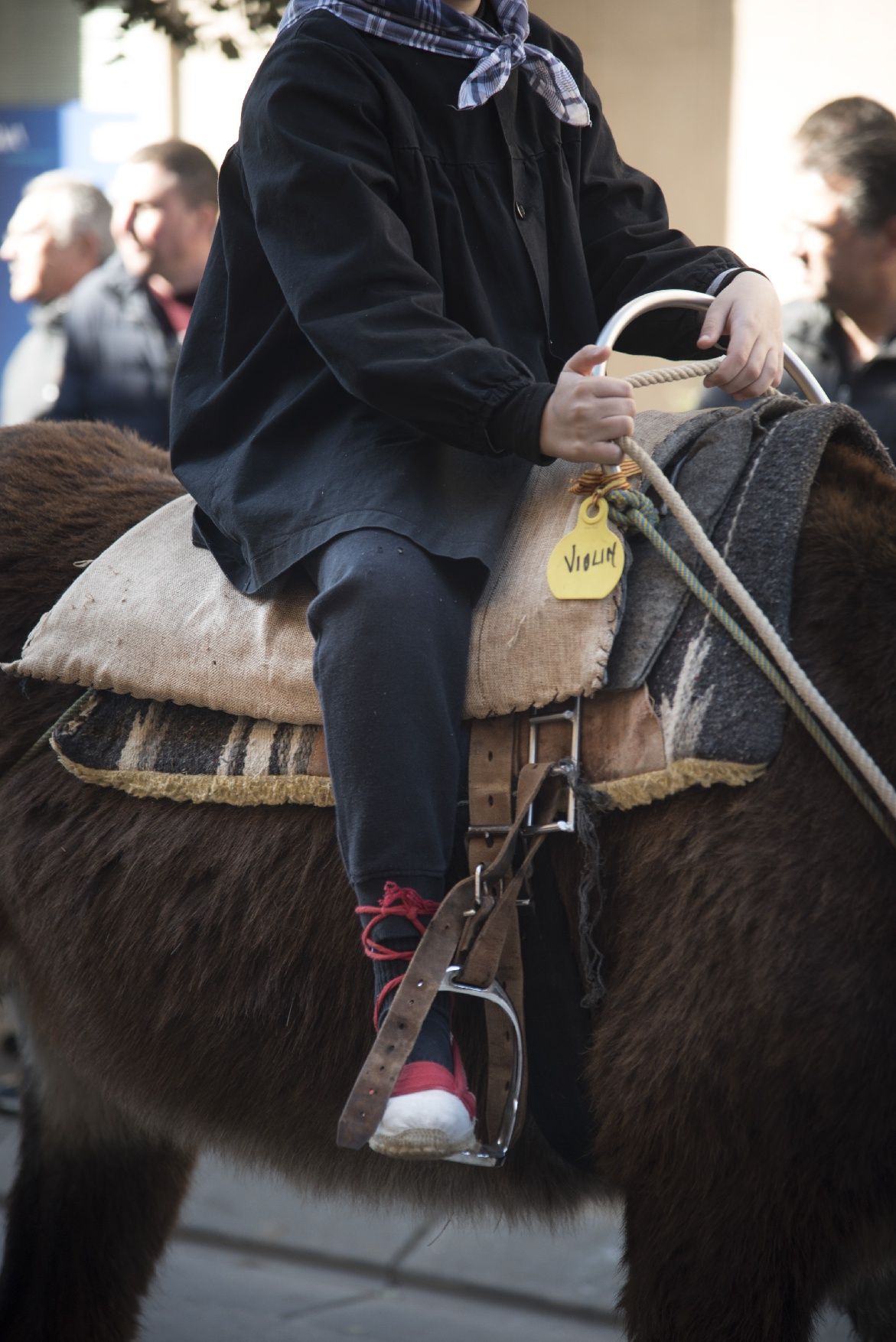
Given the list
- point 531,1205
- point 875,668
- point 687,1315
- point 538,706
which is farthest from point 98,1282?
point 875,668

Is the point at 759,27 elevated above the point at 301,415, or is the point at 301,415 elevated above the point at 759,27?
the point at 759,27

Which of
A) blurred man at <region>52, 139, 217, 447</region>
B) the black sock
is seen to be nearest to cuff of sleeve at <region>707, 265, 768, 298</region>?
the black sock

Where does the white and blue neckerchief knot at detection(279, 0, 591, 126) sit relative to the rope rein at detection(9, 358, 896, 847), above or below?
above

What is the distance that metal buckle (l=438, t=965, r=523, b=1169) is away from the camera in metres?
1.62

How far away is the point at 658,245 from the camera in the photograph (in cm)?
209

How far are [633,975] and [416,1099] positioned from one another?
298 millimetres

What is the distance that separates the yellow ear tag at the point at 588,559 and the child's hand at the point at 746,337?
264 millimetres

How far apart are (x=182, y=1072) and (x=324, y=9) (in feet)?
4.99

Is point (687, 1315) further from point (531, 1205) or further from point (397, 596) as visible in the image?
point (397, 596)

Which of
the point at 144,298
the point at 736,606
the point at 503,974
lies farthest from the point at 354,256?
the point at 144,298

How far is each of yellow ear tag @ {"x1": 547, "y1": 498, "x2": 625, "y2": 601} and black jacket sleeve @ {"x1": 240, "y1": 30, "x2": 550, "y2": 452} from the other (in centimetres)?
15

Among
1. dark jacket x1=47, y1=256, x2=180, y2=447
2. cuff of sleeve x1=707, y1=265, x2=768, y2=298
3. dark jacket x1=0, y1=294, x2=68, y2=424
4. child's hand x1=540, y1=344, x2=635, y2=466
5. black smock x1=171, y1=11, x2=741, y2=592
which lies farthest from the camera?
dark jacket x1=0, y1=294, x2=68, y2=424

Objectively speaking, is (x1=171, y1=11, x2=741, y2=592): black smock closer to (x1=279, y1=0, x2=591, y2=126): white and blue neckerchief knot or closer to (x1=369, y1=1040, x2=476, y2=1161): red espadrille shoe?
(x1=279, y1=0, x2=591, y2=126): white and blue neckerchief knot

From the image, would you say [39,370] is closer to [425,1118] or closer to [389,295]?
[389,295]
